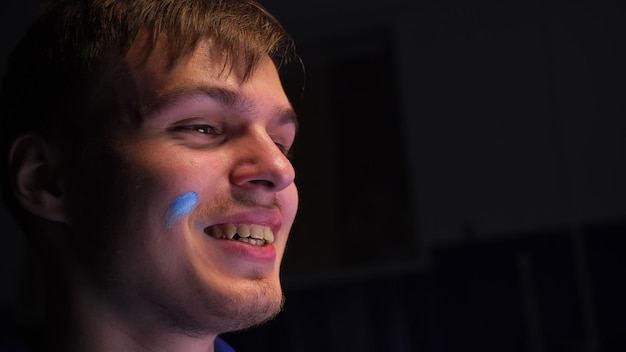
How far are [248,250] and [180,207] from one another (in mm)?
106

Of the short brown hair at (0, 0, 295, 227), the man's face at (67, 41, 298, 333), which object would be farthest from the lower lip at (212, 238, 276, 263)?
the short brown hair at (0, 0, 295, 227)

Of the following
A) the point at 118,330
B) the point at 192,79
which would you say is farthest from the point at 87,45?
the point at 118,330

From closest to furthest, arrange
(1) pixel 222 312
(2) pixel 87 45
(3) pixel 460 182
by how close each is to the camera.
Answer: (1) pixel 222 312, (2) pixel 87 45, (3) pixel 460 182

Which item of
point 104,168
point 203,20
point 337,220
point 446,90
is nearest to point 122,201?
point 104,168

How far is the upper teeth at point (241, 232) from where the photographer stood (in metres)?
0.96

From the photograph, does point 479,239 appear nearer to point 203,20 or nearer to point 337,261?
point 337,261

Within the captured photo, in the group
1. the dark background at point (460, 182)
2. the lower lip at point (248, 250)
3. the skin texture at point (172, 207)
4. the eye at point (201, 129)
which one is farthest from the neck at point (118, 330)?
the dark background at point (460, 182)

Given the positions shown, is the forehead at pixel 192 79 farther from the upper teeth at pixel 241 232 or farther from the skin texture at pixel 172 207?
the upper teeth at pixel 241 232

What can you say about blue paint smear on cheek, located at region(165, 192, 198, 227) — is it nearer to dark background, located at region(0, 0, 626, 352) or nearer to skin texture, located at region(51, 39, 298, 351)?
skin texture, located at region(51, 39, 298, 351)

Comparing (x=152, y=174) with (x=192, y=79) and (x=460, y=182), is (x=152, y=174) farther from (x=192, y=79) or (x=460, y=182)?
(x=460, y=182)

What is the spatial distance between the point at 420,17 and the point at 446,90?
308 mm

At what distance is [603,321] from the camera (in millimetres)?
2395

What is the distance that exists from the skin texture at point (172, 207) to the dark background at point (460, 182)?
1.67 metres

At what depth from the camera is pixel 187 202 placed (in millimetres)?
940
